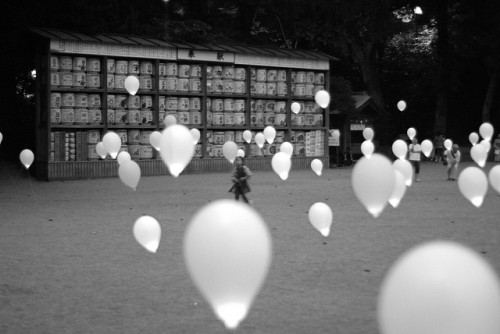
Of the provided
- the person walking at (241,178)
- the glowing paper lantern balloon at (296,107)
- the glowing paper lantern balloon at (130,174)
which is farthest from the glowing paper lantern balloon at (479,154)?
the glowing paper lantern balloon at (296,107)

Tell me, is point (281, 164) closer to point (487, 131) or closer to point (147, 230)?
point (147, 230)

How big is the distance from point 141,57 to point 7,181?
6097 mm

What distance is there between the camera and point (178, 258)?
1026 centimetres

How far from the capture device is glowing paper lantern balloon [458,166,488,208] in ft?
40.6

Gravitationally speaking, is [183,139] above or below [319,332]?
above

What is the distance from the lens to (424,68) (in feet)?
151

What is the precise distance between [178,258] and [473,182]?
4879 mm

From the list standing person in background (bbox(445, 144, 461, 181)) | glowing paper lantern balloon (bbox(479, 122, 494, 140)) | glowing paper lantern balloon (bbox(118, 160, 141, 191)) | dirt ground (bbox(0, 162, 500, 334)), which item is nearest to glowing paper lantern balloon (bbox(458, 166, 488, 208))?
dirt ground (bbox(0, 162, 500, 334))

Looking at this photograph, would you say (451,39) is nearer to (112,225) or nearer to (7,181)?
(7,181)

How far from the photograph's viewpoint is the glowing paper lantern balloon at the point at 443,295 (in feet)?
10.1

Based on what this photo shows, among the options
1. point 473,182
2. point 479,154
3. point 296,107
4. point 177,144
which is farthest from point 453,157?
point 177,144

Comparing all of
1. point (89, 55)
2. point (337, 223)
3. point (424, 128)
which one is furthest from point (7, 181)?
point (424, 128)

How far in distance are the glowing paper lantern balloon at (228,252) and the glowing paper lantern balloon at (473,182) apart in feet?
30.0

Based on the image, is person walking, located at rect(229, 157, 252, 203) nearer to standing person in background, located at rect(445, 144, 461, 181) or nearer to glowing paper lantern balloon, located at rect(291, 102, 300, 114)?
standing person in background, located at rect(445, 144, 461, 181)
